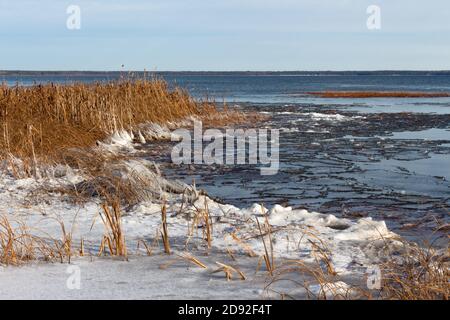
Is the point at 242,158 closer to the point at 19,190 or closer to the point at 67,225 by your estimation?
the point at 19,190

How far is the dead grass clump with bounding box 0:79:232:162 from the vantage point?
10203mm

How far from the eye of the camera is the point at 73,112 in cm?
1395

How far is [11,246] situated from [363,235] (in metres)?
3.08

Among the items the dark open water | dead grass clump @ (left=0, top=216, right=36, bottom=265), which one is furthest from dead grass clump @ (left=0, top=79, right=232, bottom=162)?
dead grass clump @ (left=0, top=216, right=36, bottom=265)

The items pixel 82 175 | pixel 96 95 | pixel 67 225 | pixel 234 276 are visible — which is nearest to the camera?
pixel 234 276

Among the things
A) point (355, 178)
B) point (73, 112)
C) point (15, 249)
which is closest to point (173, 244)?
point (15, 249)

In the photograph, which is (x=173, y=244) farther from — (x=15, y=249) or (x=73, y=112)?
(x=73, y=112)

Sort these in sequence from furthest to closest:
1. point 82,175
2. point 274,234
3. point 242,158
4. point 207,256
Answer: point 242,158 → point 82,175 → point 274,234 → point 207,256

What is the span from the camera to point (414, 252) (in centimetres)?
545

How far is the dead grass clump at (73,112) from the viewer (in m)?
10.2

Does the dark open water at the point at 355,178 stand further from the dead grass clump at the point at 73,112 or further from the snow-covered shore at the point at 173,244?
the dead grass clump at the point at 73,112
